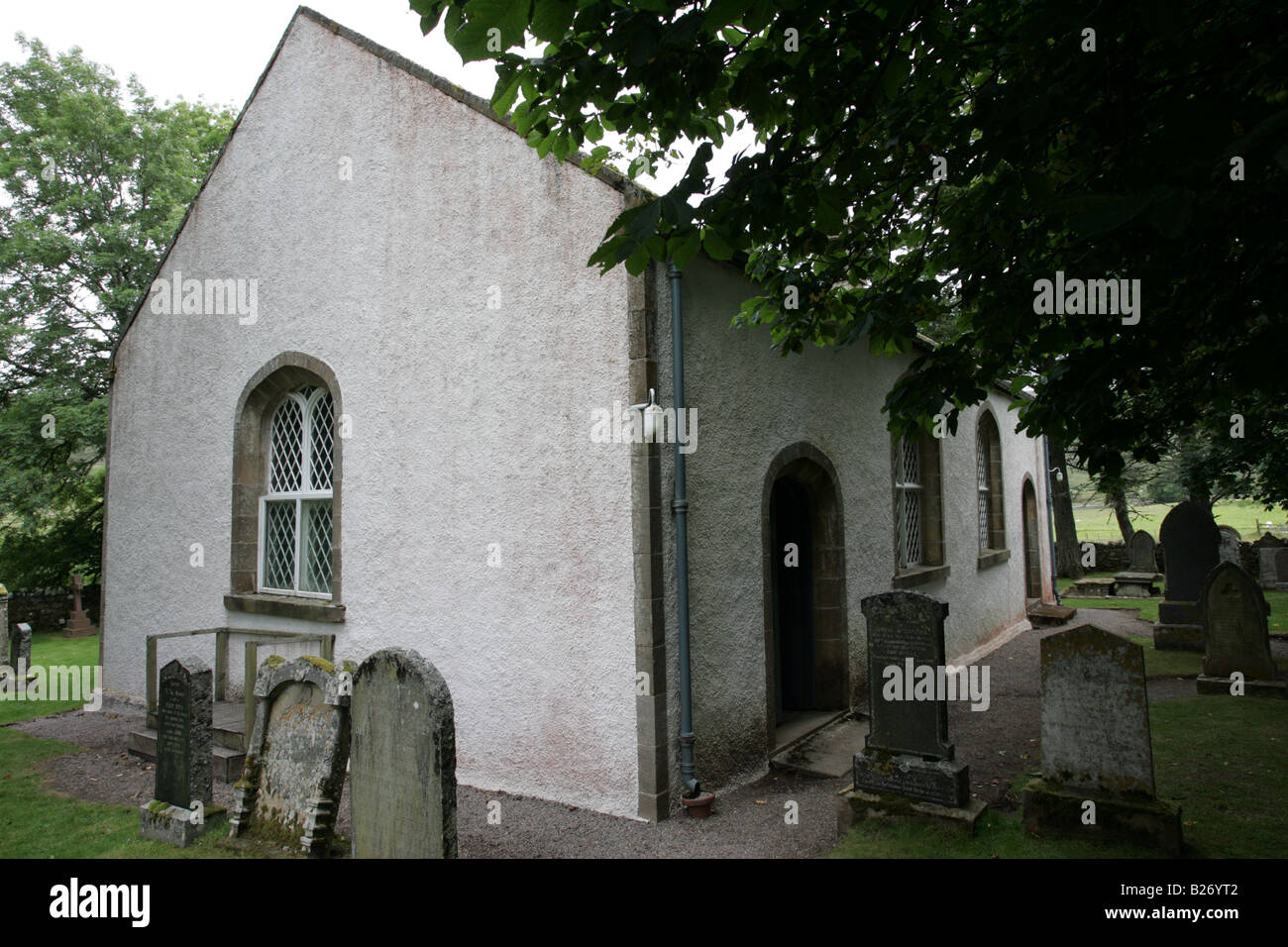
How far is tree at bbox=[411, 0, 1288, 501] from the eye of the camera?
2.82m

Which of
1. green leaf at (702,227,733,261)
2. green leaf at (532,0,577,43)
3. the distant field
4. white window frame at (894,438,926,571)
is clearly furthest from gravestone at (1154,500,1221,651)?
the distant field

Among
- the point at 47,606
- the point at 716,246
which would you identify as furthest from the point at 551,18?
the point at 47,606

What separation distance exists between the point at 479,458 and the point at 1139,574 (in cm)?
1844

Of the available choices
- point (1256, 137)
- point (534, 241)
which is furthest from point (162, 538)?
point (1256, 137)

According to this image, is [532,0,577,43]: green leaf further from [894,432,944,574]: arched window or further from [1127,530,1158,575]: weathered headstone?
[1127,530,1158,575]: weathered headstone

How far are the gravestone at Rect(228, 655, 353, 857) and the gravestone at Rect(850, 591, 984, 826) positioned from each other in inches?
143

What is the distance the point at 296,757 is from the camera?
525 cm

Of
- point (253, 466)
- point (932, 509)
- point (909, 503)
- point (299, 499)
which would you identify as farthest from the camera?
point (932, 509)

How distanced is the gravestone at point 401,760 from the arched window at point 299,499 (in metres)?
4.16

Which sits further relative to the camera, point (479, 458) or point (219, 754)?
point (219, 754)

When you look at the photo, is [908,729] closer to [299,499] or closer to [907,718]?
[907,718]

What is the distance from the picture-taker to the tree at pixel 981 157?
282cm

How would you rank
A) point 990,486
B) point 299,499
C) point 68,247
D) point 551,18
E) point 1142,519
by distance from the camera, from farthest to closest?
1. point 1142,519
2. point 68,247
3. point 990,486
4. point 299,499
5. point 551,18

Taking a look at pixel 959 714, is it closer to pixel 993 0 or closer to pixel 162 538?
pixel 993 0
